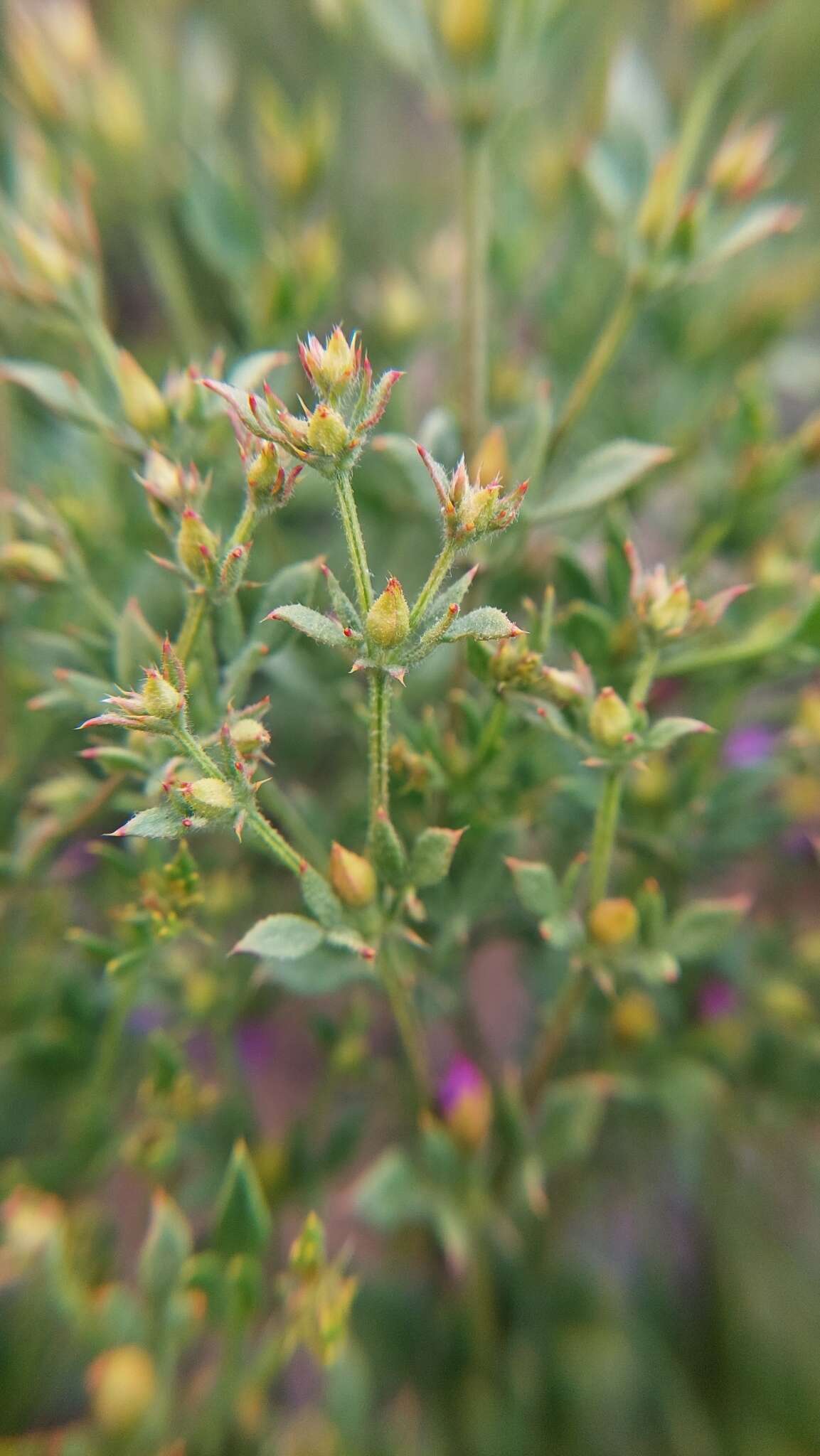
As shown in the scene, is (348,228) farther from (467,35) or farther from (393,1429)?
(393,1429)

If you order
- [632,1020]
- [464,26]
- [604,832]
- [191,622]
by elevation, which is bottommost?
[632,1020]

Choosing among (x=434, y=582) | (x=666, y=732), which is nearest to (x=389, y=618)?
(x=434, y=582)

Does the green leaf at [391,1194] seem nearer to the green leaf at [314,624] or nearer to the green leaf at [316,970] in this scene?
the green leaf at [316,970]

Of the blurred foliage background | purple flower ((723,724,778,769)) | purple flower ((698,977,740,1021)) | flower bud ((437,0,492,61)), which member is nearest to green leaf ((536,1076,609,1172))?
the blurred foliage background

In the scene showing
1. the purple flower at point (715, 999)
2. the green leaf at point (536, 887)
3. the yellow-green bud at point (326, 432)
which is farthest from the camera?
the purple flower at point (715, 999)

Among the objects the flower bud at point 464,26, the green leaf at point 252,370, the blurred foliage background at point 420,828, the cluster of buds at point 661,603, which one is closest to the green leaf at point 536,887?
the blurred foliage background at point 420,828

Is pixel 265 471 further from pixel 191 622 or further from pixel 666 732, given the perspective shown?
pixel 666 732

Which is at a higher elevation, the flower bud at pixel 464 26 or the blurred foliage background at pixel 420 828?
the flower bud at pixel 464 26
